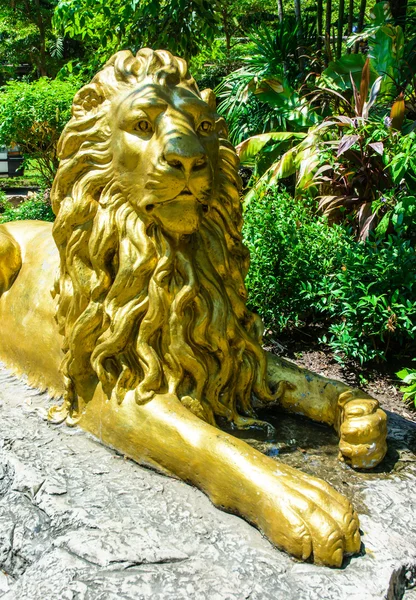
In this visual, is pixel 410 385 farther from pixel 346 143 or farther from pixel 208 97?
pixel 208 97

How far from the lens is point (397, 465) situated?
8.51ft

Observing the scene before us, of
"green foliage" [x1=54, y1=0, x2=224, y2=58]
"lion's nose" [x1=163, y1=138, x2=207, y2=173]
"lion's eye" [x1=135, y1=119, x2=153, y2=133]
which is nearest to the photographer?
"lion's nose" [x1=163, y1=138, x2=207, y2=173]

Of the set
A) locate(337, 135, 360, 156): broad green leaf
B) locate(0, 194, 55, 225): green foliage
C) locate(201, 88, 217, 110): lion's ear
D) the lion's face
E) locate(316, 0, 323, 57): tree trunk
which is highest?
locate(201, 88, 217, 110): lion's ear

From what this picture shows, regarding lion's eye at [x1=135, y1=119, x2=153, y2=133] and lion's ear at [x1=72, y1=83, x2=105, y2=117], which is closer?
lion's eye at [x1=135, y1=119, x2=153, y2=133]

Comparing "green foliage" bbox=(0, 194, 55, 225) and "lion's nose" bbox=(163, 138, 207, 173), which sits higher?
"lion's nose" bbox=(163, 138, 207, 173)

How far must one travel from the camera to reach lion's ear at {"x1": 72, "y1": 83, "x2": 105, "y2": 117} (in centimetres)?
257

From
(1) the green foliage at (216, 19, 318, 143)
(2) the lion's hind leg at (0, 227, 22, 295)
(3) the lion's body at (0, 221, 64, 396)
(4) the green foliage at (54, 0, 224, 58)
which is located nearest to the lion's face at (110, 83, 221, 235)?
(3) the lion's body at (0, 221, 64, 396)

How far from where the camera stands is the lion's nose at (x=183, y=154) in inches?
91.2

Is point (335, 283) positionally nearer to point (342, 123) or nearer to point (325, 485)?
point (342, 123)

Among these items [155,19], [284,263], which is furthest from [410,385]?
[155,19]

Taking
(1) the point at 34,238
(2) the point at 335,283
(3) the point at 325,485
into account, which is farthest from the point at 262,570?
(2) the point at 335,283

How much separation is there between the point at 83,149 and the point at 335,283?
261 cm

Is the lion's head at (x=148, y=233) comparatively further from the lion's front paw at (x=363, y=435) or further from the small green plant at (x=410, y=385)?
the small green plant at (x=410, y=385)

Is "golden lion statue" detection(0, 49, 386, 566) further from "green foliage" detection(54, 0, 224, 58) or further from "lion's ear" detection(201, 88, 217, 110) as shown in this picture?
"green foliage" detection(54, 0, 224, 58)
